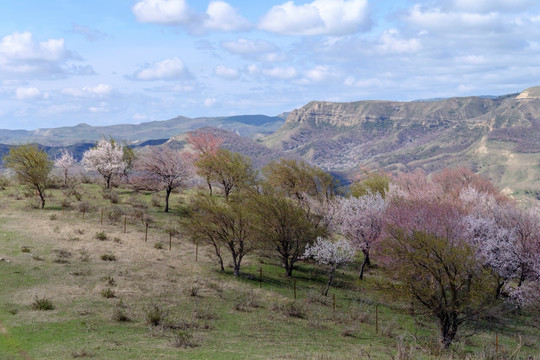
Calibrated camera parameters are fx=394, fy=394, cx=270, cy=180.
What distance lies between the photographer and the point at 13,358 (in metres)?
12.3

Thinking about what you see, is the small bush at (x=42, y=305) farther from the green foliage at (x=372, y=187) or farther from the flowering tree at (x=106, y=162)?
the green foliage at (x=372, y=187)

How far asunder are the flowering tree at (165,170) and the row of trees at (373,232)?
0.12m

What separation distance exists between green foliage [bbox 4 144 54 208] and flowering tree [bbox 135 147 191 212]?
398 inches

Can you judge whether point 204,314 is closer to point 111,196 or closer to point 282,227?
point 282,227

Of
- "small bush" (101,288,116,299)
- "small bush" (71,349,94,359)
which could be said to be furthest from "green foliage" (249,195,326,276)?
"small bush" (71,349,94,359)

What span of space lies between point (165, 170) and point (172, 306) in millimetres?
28331

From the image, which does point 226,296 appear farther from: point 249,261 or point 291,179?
point 291,179

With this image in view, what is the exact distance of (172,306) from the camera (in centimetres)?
2008

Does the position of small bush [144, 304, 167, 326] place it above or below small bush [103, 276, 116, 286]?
above

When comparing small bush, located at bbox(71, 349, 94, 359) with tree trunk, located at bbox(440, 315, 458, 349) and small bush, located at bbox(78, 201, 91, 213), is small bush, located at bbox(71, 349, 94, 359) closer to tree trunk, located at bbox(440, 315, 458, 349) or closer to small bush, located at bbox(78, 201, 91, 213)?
tree trunk, located at bbox(440, 315, 458, 349)

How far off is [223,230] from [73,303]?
12.7 meters

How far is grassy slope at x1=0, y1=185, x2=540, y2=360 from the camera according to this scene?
14219 millimetres

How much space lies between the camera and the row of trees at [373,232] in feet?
66.5

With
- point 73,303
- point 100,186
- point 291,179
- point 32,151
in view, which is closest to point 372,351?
point 73,303
